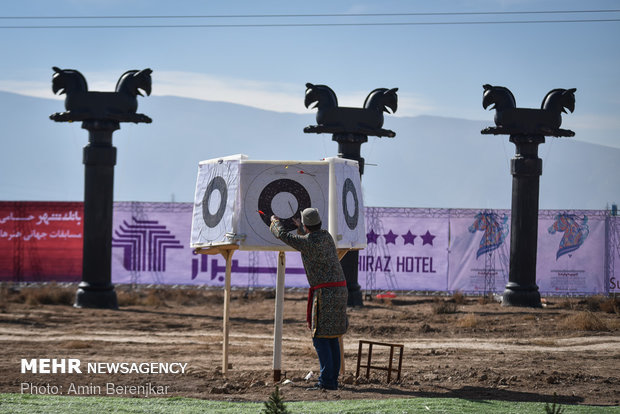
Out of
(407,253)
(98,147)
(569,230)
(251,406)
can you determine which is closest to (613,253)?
(569,230)

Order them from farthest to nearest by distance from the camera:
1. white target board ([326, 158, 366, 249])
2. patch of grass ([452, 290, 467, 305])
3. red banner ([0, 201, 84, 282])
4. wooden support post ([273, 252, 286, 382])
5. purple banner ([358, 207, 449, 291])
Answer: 1. red banner ([0, 201, 84, 282])
2. purple banner ([358, 207, 449, 291])
3. patch of grass ([452, 290, 467, 305])
4. white target board ([326, 158, 366, 249])
5. wooden support post ([273, 252, 286, 382])

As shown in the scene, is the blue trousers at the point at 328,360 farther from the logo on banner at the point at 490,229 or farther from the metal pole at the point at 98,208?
the logo on banner at the point at 490,229

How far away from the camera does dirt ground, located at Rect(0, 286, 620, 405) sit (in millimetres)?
9977

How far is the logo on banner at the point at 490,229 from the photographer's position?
24109 millimetres

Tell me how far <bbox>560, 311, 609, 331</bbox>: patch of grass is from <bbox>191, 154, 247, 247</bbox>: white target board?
8657 millimetres

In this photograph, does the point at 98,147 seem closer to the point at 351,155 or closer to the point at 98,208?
the point at 98,208

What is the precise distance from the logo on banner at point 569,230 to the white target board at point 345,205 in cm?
1367

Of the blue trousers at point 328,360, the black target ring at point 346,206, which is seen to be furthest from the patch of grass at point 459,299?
the blue trousers at point 328,360

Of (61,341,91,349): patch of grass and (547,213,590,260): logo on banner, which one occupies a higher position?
(547,213,590,260): logo on banner

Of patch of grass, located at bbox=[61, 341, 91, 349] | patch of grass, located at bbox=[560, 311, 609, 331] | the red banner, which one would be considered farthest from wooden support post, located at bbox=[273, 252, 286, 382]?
the red banner

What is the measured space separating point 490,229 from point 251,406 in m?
16.6

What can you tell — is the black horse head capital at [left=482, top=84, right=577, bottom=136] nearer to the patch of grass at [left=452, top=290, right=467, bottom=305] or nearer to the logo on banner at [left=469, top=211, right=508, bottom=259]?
the logo on banner at [left=469, top=211, right=508, bottom=259]

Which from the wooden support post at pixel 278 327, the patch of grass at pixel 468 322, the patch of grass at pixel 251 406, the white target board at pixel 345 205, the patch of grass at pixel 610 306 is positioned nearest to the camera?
the patch of grass at pixel 251 406

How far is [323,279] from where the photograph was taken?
30.8 ft
